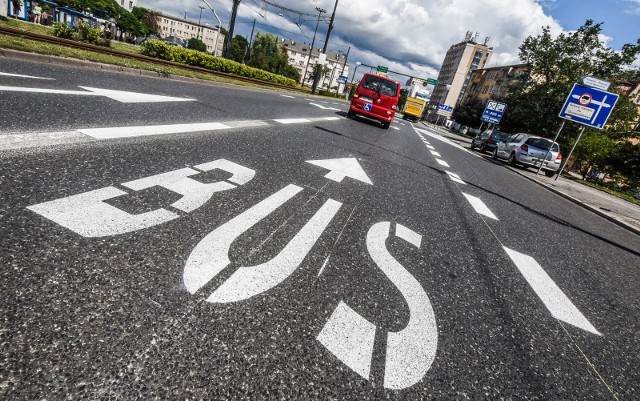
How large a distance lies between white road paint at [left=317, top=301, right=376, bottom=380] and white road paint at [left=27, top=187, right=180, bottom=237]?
1280 millimetres

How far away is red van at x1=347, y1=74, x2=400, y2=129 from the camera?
43.8 ft

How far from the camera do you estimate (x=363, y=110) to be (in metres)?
13.6

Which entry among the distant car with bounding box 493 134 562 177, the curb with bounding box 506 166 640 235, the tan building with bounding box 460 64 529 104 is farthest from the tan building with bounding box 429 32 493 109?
the curb with bounding box 506 166 640 235

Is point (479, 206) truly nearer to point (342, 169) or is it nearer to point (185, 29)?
point (342, 169)

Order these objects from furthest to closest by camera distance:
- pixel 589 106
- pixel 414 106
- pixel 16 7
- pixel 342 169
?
pixel 414 106 < pixel 16 7 < pixel 589 106 < pixel 342 169

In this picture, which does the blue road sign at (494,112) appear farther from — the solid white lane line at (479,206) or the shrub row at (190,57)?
the solid white lane line at (479,206)

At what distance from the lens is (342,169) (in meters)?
4.85

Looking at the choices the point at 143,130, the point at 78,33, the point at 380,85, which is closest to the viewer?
the point at 143,130

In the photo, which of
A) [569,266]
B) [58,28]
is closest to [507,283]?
[569,266]

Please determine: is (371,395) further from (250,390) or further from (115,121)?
(115,121)

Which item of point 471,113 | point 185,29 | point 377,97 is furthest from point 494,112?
point 185,29

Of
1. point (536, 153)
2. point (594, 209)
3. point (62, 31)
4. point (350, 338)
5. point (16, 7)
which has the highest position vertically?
point (536, 153)

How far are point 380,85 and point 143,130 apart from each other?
37.8ft

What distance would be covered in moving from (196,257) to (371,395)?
1143mm
